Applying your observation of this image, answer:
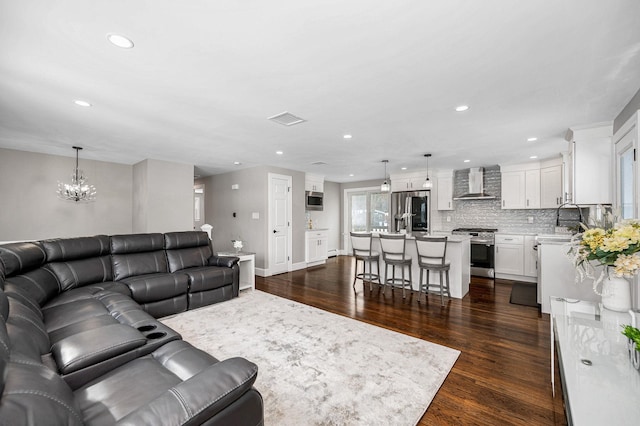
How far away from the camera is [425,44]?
1835 mm

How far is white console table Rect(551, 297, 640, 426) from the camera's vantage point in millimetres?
1095

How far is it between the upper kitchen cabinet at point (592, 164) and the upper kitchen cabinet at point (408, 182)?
3.31 metres

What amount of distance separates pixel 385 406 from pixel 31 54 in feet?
11.6

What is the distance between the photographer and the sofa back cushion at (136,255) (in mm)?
3540

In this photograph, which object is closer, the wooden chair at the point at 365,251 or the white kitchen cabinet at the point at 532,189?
the wooden chair at the point at 365,251

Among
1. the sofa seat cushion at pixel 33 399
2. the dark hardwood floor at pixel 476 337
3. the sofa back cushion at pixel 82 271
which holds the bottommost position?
the dark hardwood floor at pixel 476 337

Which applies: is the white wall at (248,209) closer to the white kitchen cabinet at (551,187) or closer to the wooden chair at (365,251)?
the wooden chair at (365,251)

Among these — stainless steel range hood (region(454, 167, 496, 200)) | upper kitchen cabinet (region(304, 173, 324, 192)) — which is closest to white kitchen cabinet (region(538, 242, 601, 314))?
stainless steel range hood (region(454, 167, 496, 200))

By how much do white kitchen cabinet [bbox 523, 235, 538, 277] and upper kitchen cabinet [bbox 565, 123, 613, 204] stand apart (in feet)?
6.52

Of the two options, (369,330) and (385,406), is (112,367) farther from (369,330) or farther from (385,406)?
(369,330)

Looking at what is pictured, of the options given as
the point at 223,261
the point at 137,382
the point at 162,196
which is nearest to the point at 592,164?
the point at 137,382

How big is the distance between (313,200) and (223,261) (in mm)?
3741

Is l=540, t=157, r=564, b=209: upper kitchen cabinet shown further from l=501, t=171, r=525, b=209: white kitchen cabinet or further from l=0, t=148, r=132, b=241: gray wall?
l=0, t=148, r=132, b=241: gray wall

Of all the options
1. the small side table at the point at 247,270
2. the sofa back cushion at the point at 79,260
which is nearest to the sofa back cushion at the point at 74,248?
the sofa back cushion at the point at 79,260
